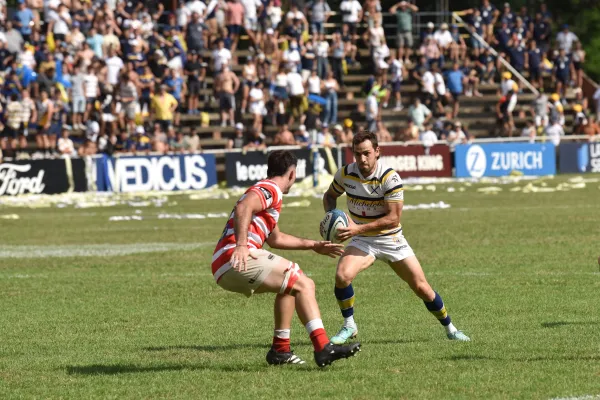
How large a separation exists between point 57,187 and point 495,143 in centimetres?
1573

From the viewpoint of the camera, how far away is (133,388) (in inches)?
339

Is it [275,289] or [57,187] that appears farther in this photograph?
[57,187]

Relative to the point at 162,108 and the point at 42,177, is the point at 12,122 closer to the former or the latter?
the point at 42,177

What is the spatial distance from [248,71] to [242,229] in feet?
100

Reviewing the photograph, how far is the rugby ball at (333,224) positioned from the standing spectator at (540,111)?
116 feet

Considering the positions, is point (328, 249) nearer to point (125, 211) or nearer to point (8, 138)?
point (125, 211)

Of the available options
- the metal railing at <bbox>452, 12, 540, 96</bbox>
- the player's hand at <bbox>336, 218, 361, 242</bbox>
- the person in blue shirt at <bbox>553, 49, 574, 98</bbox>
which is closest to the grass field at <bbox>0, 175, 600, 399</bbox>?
the player's hand at <bbox>336, 218, 361, 242</bbox>

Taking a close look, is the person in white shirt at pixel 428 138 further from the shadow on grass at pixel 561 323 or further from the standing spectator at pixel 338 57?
the shadow on grass at pixel 561 323

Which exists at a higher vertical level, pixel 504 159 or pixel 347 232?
pixel 347 232

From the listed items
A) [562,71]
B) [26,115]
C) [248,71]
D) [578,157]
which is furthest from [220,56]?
[562,71]

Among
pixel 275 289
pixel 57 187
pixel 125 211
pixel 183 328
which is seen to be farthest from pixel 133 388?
pixel 57 187

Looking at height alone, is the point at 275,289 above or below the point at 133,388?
above

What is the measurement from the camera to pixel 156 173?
115 feet

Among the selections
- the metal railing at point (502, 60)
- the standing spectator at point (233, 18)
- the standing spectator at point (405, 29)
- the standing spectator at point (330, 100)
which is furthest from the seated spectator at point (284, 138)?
the metal railing at point (502, 60)
